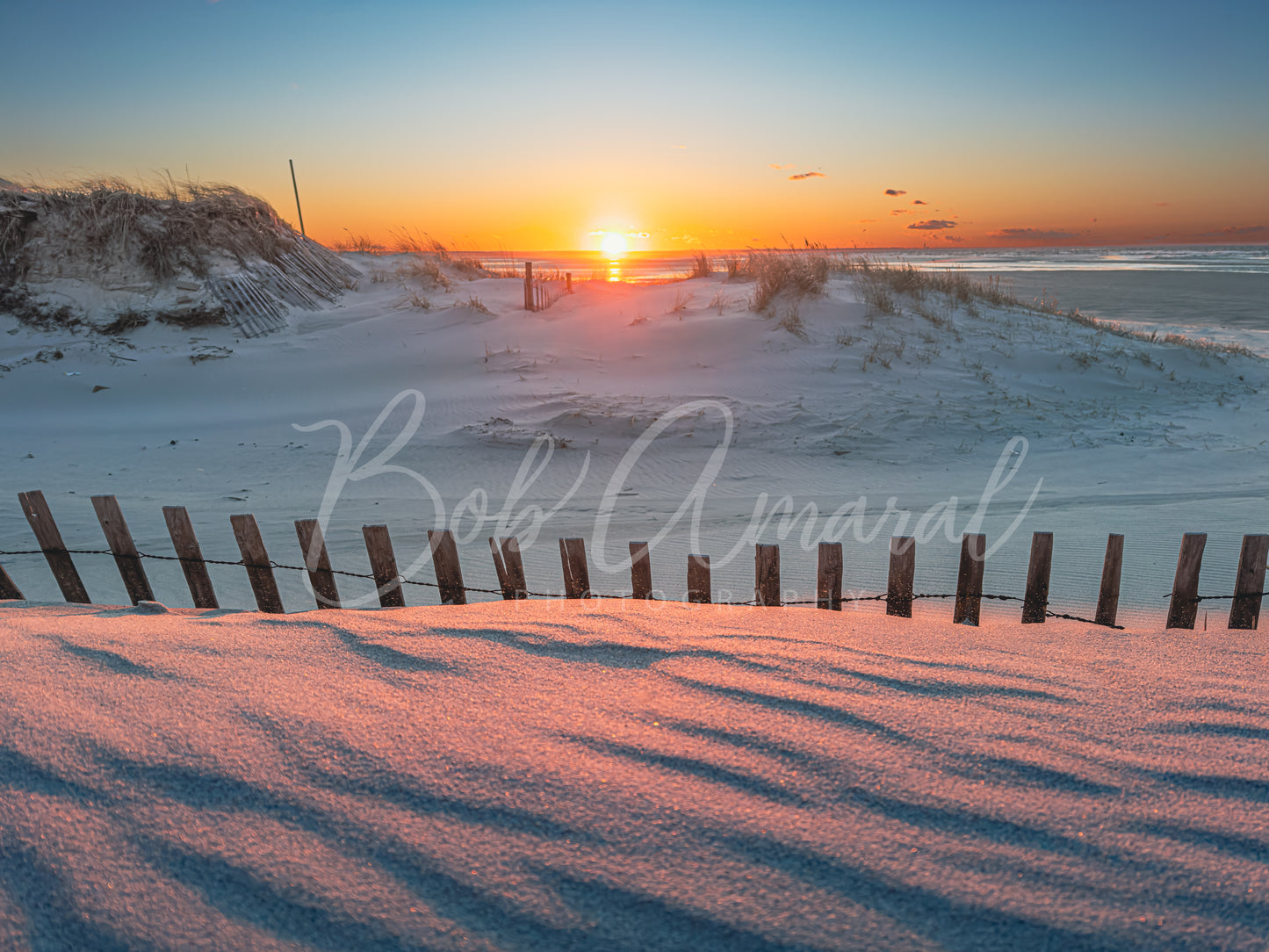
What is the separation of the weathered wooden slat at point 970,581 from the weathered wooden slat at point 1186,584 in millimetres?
913

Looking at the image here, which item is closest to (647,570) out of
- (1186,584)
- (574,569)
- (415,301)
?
(574,569)

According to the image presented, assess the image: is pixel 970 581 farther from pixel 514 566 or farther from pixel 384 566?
pixel 384 566

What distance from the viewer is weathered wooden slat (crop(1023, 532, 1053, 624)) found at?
11.5 ft

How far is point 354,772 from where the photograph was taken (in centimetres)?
194

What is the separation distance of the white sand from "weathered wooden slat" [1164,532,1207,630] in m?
0.73

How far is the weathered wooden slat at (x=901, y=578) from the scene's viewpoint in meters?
3.49

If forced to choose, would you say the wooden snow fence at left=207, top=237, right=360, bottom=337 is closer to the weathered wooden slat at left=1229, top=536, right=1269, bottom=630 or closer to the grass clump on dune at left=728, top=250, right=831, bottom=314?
the grass clump on dune at left=728, top=250, right=831, bottom=314

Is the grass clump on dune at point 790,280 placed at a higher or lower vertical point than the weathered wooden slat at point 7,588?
higher

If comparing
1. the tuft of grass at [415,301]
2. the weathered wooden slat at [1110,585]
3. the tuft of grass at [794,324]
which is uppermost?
the tuft of grass at [415,301]

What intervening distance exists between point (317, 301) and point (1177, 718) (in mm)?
16825

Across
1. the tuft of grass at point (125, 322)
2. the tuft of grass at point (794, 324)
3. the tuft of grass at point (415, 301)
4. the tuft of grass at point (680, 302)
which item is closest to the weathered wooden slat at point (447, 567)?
the tuft of grass at point (794, 324)

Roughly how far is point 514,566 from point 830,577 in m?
1.63

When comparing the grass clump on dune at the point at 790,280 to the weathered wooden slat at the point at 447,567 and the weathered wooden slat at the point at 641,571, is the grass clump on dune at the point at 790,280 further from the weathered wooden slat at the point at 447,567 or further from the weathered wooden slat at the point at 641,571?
the weathered wooden slat at the point at 447,567

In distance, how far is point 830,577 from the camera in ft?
11.7
